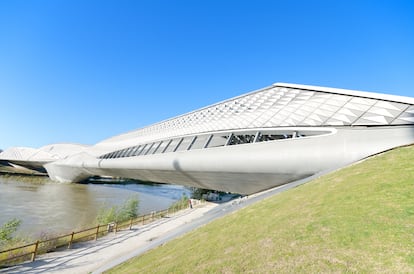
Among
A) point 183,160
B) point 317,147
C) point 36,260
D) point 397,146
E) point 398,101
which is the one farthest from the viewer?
point 183,160

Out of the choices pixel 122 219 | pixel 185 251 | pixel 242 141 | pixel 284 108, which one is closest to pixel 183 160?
pixel 242 141

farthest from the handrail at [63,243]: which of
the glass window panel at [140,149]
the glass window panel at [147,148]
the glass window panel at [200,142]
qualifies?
the glass window panel at [140,149]

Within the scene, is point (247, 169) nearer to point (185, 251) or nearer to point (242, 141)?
point (242, 141)

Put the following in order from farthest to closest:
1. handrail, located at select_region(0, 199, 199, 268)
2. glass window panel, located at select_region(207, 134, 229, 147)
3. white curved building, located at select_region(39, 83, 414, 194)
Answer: glass window panel, located at select_region(207, 134, 229, 147), white curved building, located at select_region(39, 83, 414, 194), handrail, located at select_region(0, 199, 199, 268)

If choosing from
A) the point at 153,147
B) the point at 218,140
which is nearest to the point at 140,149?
the point at 153,147

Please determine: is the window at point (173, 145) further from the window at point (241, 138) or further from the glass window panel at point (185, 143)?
the window at point (241, 138)

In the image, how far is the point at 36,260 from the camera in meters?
9.32

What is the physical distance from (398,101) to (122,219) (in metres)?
20.0

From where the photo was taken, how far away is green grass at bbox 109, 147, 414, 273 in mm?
4188

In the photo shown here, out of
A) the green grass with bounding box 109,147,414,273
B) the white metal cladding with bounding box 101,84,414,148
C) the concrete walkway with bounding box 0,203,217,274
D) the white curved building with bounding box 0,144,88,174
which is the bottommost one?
the concrete walkway with bounding box 0,203,217,274

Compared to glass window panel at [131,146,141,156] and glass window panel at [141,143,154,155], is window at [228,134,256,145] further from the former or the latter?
glass window panel at [131,146,141,156]

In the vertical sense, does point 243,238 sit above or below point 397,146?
below

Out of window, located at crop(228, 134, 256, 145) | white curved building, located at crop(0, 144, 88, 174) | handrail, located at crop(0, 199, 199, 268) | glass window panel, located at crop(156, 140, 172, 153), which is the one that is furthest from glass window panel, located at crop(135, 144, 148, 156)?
white curved building, located at crop(0, 144, 88, 174)

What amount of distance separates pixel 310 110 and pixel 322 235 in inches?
454
